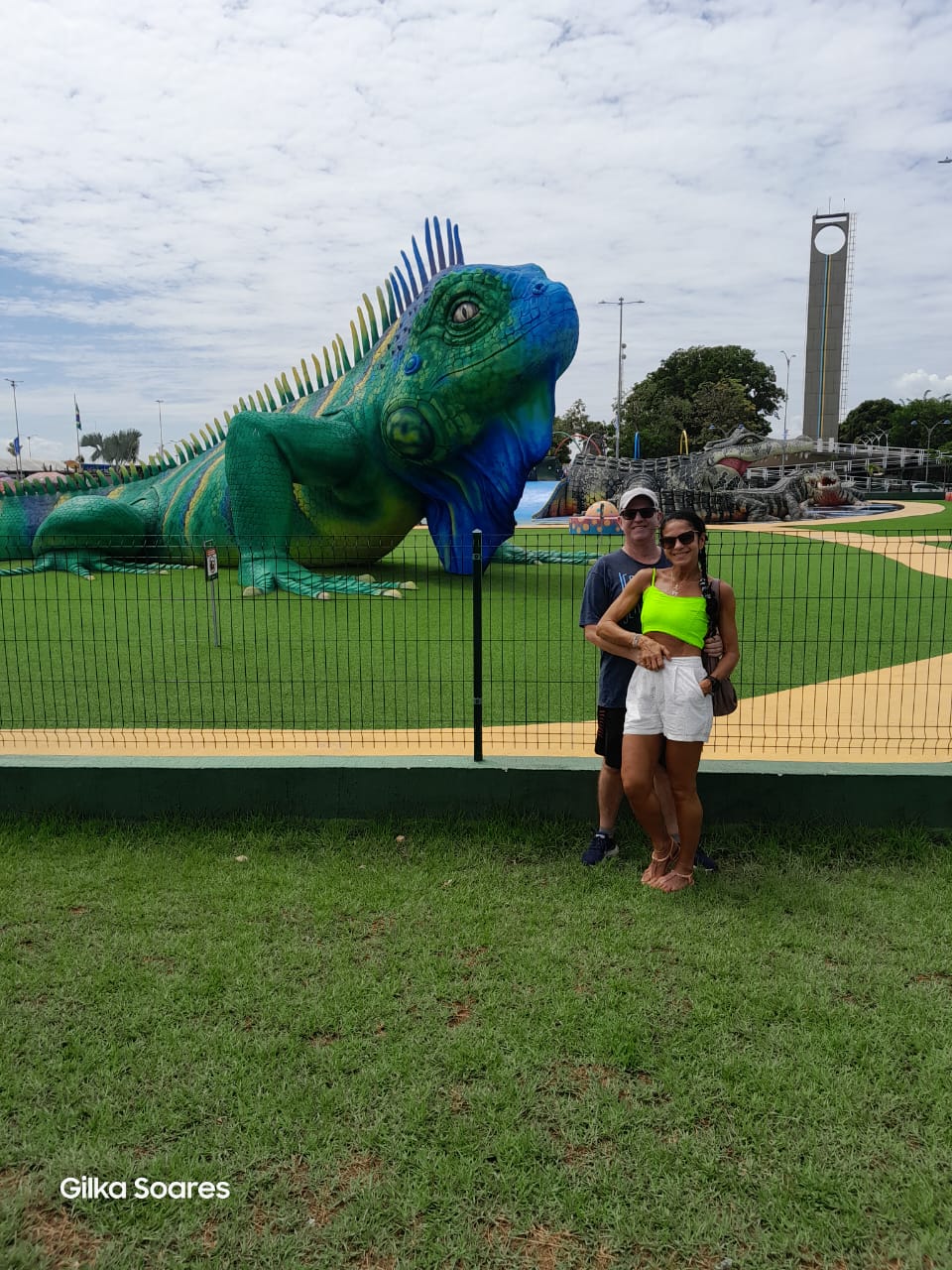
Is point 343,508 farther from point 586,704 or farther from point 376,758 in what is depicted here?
point 376,758

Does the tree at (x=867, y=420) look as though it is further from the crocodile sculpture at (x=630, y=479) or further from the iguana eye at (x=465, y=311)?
the iguana eye at (x=465, y=311)

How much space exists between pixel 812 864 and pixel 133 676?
17.1ft

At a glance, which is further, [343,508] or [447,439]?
[343,508]

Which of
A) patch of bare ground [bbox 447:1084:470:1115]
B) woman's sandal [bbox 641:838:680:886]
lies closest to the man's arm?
woman's sandal [bbox 641:838:680:886]

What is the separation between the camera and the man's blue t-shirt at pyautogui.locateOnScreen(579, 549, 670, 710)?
3738 millimetres

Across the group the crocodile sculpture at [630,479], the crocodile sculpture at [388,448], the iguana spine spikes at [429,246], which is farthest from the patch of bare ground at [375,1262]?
the crocodile sculpture at [630,479]

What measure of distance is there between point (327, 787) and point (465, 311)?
26.4ft

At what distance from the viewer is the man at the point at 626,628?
12.0 ft

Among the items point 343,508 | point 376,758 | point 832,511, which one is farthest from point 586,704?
point 832,511

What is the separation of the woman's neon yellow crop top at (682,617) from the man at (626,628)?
0.23 meters

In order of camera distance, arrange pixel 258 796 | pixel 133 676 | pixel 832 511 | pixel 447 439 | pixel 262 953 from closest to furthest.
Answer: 1. pixel 262 953
2. pixel 258 796
3. pixel 133 676
4. pixel 447 439
5. pixel 832 511

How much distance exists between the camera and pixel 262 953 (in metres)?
3.25

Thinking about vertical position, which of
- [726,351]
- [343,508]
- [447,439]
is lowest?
[343,508]

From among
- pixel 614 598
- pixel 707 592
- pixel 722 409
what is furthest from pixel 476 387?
pixel 722 409
